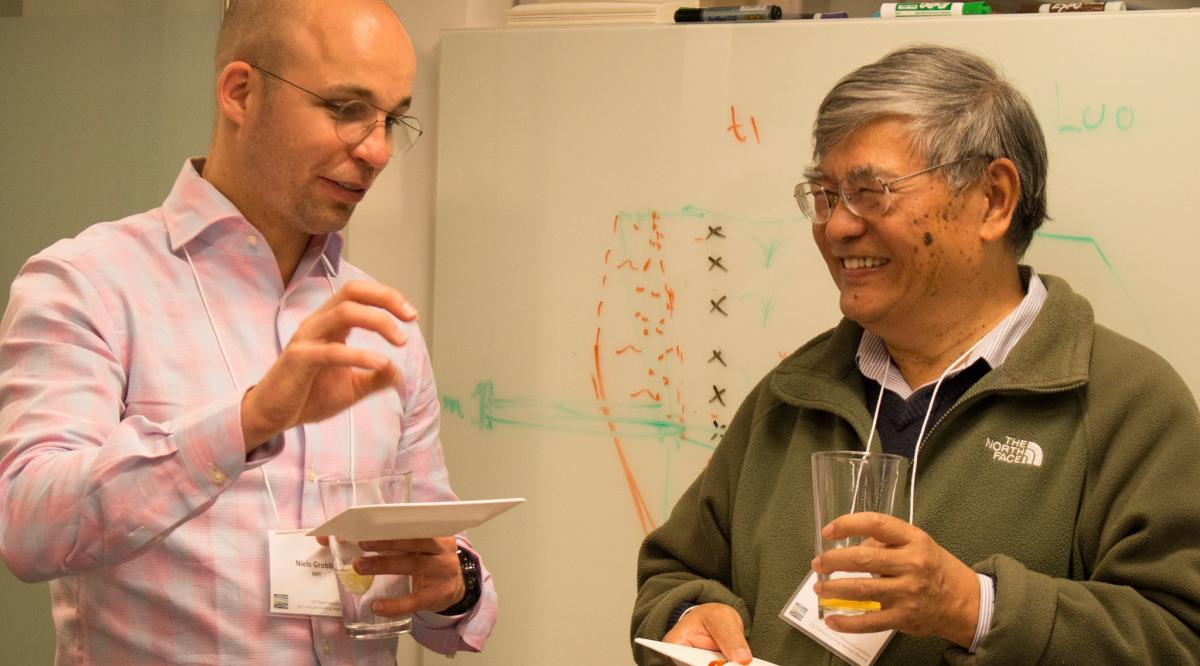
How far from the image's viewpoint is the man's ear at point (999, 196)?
204cm

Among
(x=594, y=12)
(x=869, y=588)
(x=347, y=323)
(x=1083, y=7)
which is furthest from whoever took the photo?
(x=594, y=12)

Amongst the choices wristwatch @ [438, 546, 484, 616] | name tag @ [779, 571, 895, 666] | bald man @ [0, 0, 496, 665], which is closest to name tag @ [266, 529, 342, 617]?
bald man @ [0, 0, 496, 665]

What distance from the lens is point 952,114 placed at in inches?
79.8

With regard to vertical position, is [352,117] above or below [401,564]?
above

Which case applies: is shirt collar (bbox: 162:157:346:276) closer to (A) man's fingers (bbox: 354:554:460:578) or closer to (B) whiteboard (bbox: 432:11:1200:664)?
(A) man's fingers (bbox: 354:554:460:578)

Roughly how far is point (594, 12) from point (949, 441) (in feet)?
5.06

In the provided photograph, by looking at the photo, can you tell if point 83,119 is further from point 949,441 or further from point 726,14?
point 949,441

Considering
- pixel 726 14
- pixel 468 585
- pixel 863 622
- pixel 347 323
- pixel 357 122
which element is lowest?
pixel 468 585

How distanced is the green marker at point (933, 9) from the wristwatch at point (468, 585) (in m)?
1.49

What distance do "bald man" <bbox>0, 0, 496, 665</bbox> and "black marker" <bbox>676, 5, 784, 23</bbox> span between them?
963 millimetres

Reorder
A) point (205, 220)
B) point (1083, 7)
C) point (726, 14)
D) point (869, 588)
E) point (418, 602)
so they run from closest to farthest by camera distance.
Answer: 1. point (869, 588)
2. point (418, 602)
3. point (205, 220)
4. point (1083, 7)
5. point (726, 14)

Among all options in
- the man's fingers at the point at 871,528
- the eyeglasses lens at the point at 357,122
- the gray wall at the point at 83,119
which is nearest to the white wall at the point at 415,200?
the gray wall at the point at 83,119

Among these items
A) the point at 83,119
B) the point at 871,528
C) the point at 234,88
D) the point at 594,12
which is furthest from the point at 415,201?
Answer: the point at 871,528

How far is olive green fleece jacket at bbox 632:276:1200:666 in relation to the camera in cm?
174
